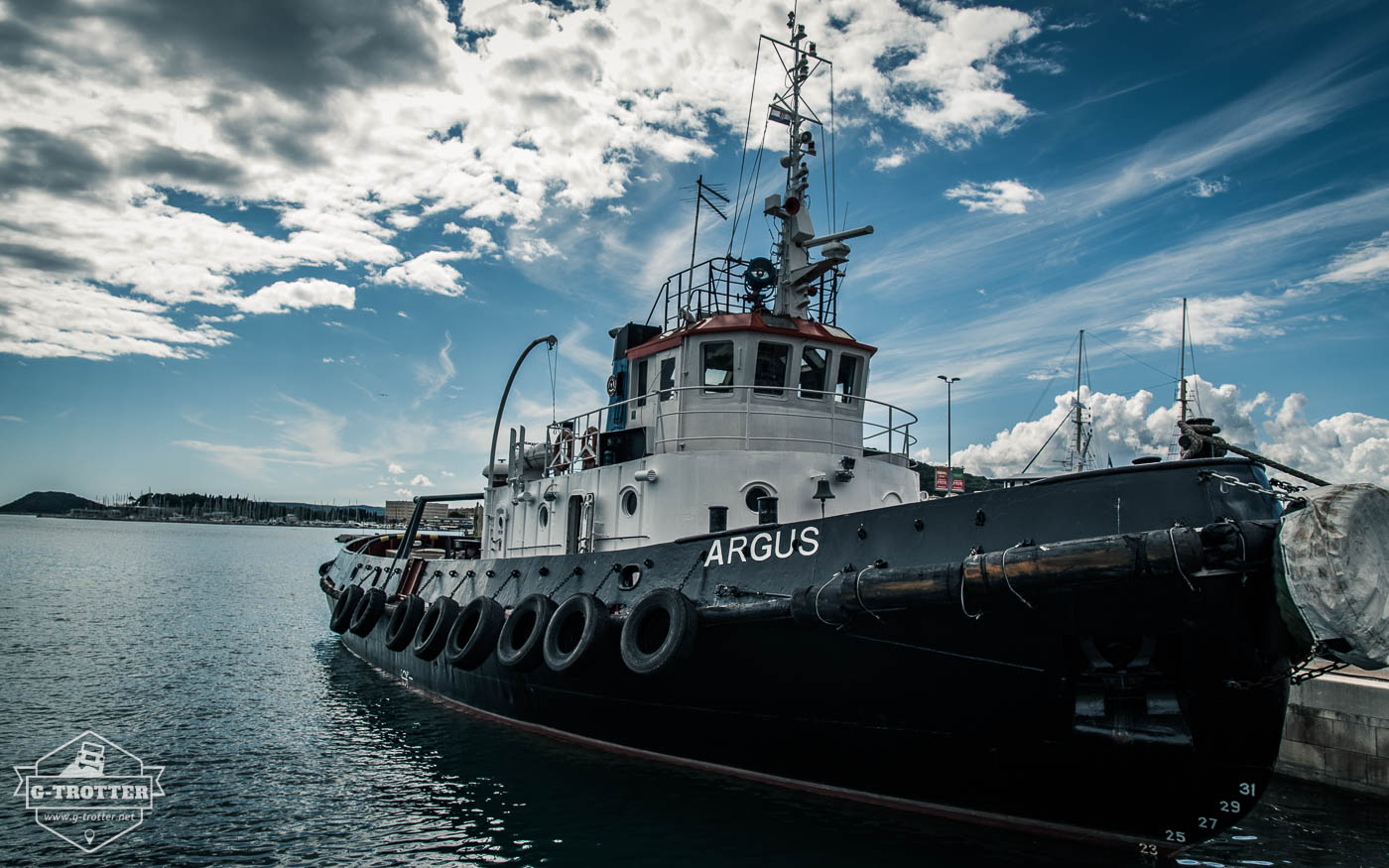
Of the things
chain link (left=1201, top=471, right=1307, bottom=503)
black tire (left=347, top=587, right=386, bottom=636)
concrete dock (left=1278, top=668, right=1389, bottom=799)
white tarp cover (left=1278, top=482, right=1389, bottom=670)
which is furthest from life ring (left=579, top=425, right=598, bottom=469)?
concrete dock (left=1278, top=668, right=1389, bottom=799)

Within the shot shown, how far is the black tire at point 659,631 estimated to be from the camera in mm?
7684

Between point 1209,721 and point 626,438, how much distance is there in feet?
24.0

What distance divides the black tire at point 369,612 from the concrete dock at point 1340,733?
47.3ft

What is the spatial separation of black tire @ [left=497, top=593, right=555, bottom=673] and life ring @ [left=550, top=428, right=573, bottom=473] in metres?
2.30

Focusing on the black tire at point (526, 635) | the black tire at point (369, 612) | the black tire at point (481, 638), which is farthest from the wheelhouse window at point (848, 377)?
the black tire at point (369, 612)

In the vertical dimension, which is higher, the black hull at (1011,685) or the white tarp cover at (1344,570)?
the white tarp cover at (1344,570)

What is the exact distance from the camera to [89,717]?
11789mm

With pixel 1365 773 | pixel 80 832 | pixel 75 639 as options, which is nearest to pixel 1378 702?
pixel 1365 773

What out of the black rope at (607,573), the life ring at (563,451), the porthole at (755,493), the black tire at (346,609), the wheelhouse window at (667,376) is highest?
the wheelhouse window at (667,376)

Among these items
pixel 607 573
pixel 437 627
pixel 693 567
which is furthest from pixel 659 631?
pixel 437 627

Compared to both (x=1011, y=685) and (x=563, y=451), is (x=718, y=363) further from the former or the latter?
(x=1011, y=685)

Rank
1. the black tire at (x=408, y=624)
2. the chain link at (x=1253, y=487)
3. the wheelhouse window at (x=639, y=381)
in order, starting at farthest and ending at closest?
the black tire at (x=408, y=624)
the wheelhouse window at (x=639, y=381)
the chain link at (x=1253, y=487)

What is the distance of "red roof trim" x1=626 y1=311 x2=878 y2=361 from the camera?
10.3m

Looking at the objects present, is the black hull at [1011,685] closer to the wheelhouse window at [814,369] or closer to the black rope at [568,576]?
the black rope at [568,576]
